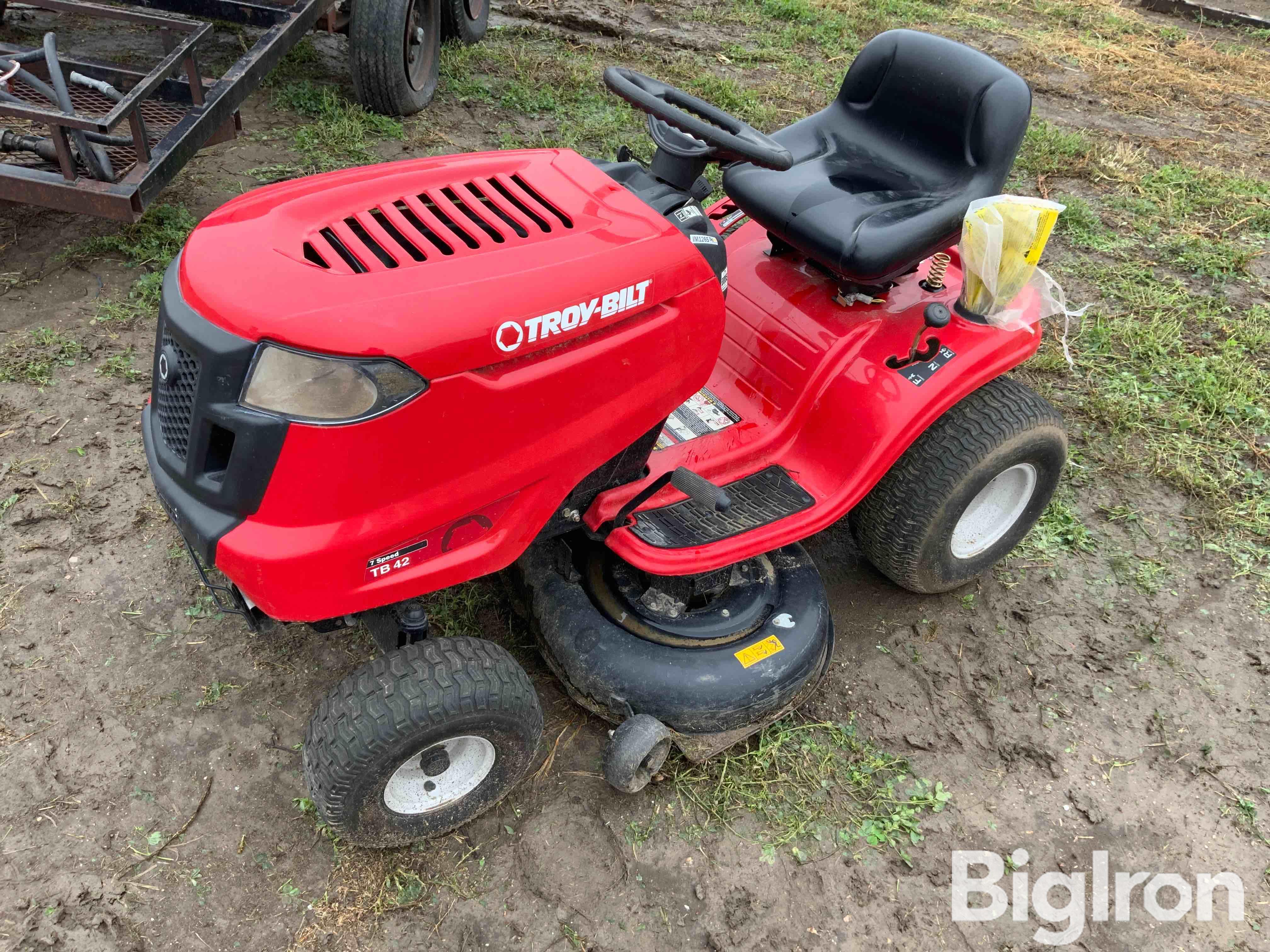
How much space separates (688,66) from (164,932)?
221 inches

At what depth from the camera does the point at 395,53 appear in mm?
4684

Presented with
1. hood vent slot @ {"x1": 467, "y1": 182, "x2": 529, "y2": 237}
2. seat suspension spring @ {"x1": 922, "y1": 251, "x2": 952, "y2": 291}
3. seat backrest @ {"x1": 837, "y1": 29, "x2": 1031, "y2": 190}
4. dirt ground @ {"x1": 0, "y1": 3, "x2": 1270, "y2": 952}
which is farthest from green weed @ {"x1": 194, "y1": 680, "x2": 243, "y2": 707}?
seat backrest @ {"x1": 837, "y1": 29, "x2": 1031, "y2": 190}

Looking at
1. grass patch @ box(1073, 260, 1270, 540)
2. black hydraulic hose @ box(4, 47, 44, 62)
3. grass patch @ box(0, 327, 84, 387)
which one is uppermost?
grass patch @ box(1073, 260, 1270, 540)

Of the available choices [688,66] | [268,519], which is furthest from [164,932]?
[688,66]

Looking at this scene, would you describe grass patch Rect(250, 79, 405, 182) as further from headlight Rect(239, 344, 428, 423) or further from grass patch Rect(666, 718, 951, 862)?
grass patch Rect(666, 718, 951, 862)

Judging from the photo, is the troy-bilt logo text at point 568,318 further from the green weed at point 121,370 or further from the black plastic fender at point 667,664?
the green weed at point 121,370

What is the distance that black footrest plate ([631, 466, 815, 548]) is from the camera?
2240 millimetres

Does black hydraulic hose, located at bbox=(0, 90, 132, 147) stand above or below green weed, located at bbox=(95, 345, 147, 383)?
above

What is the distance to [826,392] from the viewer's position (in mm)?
2514

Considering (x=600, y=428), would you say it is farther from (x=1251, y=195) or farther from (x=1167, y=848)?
(x=1251, y=195)

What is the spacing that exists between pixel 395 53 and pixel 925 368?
3456 mm

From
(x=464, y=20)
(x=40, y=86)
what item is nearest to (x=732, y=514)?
(x=40, y=86)

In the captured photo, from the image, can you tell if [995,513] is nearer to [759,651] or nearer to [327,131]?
[759,651]
